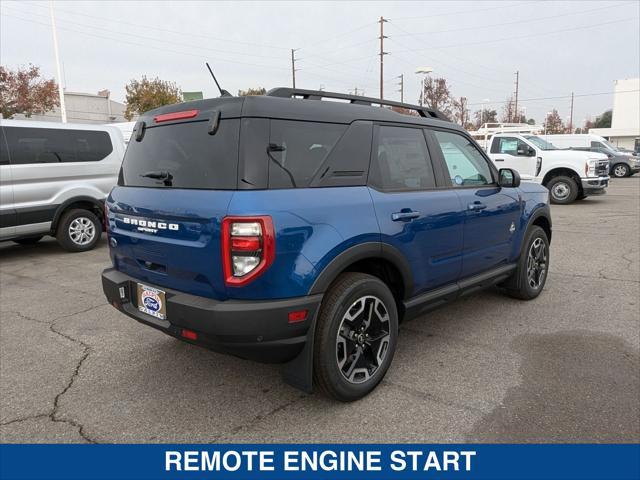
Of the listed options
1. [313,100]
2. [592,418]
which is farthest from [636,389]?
[313,100]

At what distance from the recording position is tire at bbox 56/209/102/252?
746cm

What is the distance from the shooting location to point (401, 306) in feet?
10.8

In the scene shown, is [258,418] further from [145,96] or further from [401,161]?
[145,96]

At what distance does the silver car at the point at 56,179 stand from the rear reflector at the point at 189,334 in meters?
5.64

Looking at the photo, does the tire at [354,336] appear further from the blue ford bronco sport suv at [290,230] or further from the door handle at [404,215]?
the door handle at [404,215]

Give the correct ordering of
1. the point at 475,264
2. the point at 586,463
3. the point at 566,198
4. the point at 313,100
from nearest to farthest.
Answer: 1. the point at 586,463
2. the point at 313,100
3. the point at 475,264
4. the point at 566,198

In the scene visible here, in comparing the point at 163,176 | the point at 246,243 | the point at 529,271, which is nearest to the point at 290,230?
the point at 246,243

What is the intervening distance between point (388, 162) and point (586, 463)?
82.1 inches

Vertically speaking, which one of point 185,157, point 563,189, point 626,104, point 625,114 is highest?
point 626,104

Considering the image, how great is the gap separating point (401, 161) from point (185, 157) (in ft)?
4.90

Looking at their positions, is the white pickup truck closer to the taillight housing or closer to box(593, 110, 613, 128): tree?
the taillight housing

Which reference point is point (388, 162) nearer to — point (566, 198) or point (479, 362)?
point (479, 362)

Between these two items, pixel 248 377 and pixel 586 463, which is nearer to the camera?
pixel 586 463

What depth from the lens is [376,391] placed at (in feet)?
10.2
